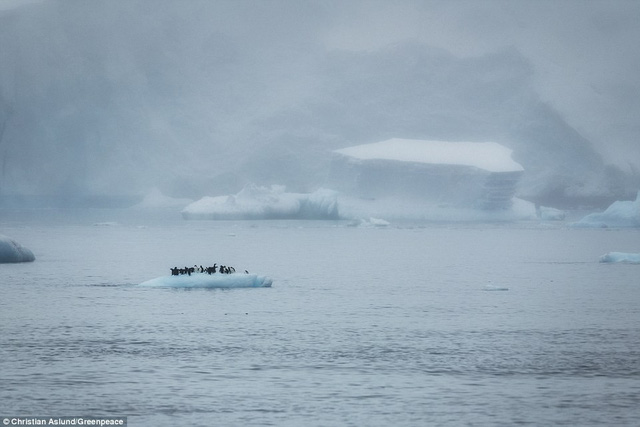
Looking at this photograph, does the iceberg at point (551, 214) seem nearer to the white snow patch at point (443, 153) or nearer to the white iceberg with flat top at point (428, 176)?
the white iceberg with flat top at point (428, 176)

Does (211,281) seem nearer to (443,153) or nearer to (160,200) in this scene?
(443,153)

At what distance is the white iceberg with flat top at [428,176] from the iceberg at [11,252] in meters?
30.7

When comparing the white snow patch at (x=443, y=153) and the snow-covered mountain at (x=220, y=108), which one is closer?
the white snow patch at (x=443, y=153)

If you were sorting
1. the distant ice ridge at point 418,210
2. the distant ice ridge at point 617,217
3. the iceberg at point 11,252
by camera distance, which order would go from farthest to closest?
the distant ice ridge at point 418,210 → the distant ice ridge at point 617,217 → the iceberg at point 11,252

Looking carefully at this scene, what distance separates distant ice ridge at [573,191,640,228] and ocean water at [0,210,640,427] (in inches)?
935

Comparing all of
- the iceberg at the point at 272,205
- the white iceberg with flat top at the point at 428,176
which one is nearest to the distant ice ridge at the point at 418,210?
the white iceberg with flat top at the point at 428,176

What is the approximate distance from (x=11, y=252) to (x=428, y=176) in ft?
112

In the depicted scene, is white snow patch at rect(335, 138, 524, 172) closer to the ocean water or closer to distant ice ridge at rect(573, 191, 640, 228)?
distant ice ridge at rect(573, 191, 640, 228)

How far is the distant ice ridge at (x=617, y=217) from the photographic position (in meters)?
60.5

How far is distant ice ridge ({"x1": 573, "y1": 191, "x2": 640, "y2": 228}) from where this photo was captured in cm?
6047

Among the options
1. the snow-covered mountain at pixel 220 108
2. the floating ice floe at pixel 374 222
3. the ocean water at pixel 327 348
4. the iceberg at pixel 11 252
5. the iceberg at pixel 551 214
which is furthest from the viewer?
the snow-covered mountain at pixel 220 108

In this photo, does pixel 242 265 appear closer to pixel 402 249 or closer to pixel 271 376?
pixel 402 249

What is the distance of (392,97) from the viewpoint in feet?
259

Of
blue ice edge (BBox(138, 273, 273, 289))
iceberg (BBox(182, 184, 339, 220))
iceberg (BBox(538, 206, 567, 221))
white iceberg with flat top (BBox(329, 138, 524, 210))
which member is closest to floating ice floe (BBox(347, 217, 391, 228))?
iceberg (BBox(182, 184, 339, 220))
